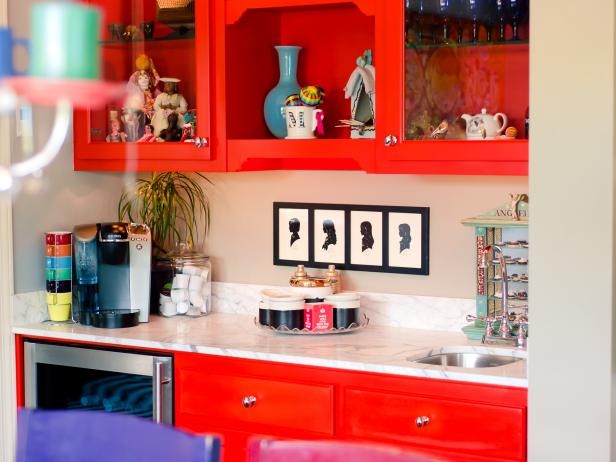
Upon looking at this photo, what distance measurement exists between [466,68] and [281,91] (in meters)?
0.73

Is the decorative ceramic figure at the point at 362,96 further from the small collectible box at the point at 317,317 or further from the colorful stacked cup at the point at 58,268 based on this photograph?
the colorful stacked cup at the point at 58,268

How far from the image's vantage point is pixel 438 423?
2.57 meters

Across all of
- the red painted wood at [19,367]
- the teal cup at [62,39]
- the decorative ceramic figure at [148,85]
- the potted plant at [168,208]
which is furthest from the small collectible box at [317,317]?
the teal cup at [62,39]

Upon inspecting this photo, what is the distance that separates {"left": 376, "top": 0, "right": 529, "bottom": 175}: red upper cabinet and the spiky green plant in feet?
3.23

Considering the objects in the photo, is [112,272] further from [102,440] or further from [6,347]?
[102,440]

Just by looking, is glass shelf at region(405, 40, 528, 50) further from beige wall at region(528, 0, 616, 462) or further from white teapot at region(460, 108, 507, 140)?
beige wall at region(528, 0, 616, 462)

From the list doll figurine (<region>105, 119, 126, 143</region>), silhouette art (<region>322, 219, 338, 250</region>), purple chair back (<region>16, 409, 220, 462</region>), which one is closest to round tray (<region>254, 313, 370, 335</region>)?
silhouette art (<region>322, 219, 338, 250</region>)

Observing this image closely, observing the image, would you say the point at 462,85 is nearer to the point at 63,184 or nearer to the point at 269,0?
the point at 269,0

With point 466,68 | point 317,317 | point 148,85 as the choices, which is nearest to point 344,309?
point 317,317

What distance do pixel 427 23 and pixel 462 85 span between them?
22 cm

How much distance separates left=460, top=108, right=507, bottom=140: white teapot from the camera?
271 cm

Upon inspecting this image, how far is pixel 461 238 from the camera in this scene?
10.1ft

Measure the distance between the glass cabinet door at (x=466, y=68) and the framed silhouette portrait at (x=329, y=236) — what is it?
24.0 inches

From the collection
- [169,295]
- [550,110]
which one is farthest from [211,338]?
[550,110]
